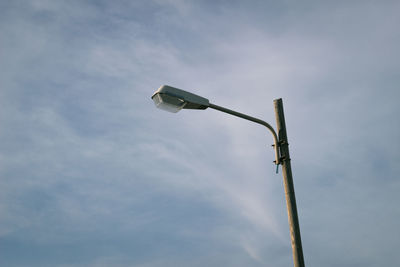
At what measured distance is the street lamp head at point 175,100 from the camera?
8.36 meters

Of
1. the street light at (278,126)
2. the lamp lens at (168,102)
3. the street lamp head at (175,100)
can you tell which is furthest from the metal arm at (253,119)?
the lamp lens at (168,102)

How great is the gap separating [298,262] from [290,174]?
1.78 metres

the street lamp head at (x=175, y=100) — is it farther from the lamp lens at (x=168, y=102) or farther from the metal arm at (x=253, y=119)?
the metal arm at (x=253, y=119)

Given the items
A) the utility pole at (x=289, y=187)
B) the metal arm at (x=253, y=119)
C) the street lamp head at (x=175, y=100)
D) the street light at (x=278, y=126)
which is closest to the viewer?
the utility pole at (x=289, y=187)

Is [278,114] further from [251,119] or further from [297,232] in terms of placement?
[297,232]

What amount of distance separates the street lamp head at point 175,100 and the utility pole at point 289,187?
1.61 m

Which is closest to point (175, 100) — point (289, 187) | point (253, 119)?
point (253, 119)

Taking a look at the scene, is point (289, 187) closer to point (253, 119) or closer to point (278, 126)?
point (278, 126)

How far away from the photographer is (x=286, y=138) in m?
8.89

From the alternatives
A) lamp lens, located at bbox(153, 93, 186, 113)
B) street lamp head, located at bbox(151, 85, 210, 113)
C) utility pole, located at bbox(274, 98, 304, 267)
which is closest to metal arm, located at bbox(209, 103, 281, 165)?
utility pole, located at bbox(274, 98, 304, 267)

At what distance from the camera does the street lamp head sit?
836cm

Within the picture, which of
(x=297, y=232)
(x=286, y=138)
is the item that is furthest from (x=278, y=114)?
(x=297, y=232)

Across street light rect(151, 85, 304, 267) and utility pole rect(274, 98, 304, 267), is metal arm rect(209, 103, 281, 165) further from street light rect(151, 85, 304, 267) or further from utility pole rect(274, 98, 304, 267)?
utility pole rect(274, 98, 304, 267)

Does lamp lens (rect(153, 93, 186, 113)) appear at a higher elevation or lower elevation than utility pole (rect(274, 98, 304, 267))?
higher
